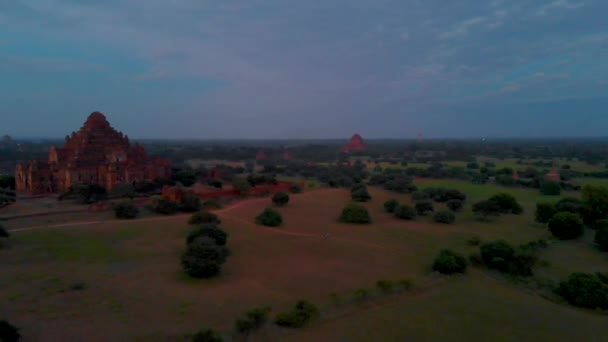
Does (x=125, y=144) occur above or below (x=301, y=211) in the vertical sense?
above

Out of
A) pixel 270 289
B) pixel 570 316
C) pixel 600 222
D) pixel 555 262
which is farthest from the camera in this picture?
pixel 600 222

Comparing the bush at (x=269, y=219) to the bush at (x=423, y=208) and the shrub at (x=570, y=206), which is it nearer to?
the bush at (x=423, y=208)

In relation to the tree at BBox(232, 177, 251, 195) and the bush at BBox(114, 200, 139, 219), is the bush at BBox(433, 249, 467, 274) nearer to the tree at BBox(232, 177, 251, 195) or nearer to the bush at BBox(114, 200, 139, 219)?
the bush at BBox(114, 200, 139, 219)

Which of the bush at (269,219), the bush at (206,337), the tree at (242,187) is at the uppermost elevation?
the tree at (242,187)

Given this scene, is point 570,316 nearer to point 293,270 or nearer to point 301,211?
point 293,270

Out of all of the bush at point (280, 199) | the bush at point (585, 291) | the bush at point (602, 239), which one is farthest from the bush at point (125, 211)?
the bush at point (602, 239)

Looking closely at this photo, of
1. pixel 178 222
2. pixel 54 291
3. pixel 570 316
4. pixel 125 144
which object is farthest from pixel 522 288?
pixel 125 144

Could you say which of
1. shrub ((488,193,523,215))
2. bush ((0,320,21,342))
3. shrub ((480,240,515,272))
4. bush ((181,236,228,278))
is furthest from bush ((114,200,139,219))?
shrub ((488,193,523,215))
